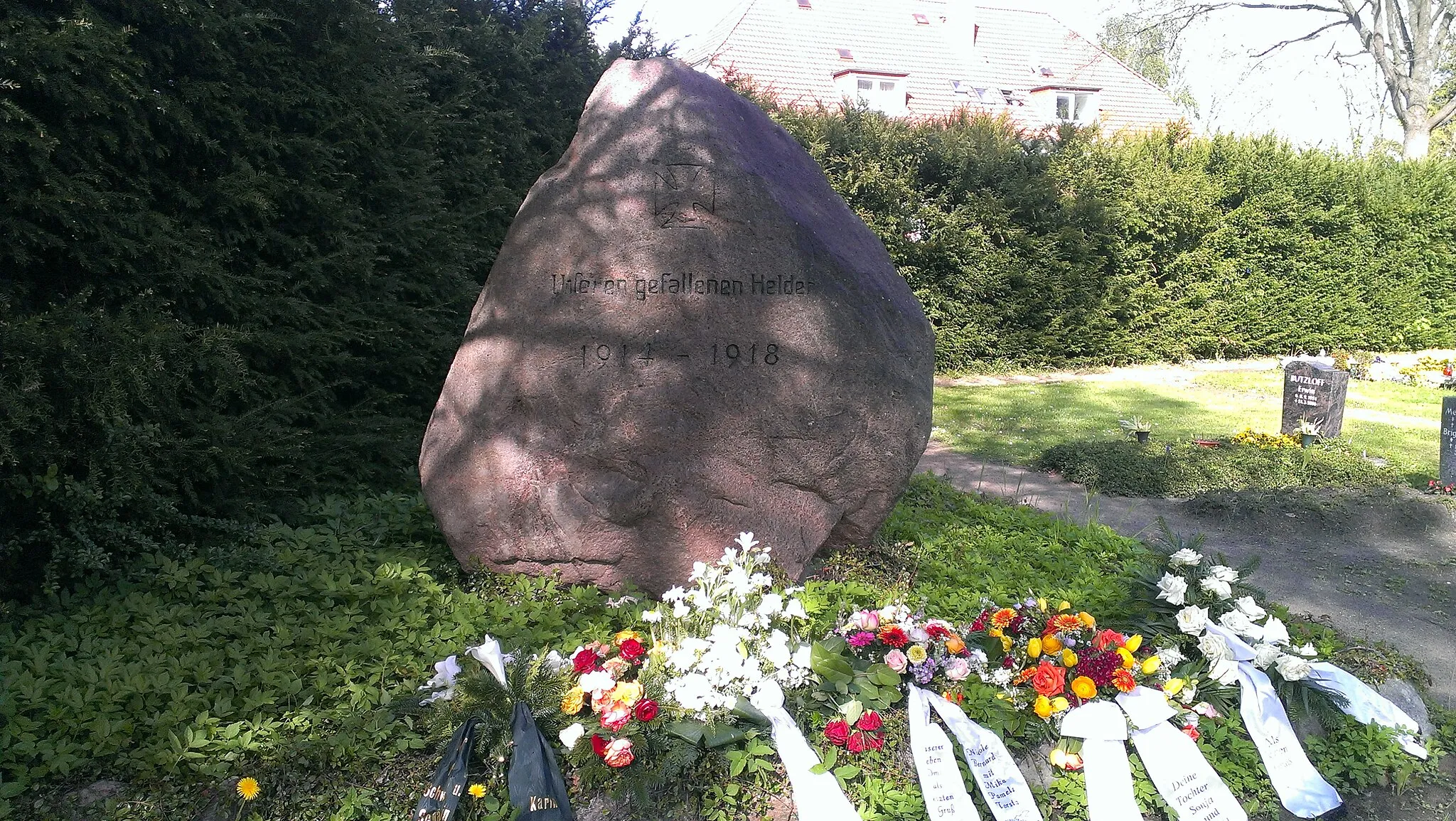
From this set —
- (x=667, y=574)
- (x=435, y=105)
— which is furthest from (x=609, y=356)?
(x=435, y=105)

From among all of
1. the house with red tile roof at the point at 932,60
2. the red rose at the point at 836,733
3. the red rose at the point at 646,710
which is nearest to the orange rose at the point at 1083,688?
the red rose at the point at 836,733

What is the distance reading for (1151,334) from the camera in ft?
42.8

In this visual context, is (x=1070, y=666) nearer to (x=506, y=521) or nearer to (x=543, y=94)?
(x=506, y=521)

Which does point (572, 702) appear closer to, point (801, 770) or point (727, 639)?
point (727, 639)

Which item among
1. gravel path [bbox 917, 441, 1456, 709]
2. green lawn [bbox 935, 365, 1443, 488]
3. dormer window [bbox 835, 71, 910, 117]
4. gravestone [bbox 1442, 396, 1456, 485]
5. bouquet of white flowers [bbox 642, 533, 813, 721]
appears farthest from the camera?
dormer window [bbox 835, 71, 910, 117]

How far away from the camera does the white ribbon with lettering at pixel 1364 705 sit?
10.3 ft

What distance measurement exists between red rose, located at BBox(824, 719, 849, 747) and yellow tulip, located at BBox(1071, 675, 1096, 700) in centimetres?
77

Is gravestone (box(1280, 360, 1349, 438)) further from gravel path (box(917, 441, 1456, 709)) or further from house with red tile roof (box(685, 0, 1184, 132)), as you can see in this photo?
house with red tile roof (box(685, 0, 1184, 132))

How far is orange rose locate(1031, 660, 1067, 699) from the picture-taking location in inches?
117

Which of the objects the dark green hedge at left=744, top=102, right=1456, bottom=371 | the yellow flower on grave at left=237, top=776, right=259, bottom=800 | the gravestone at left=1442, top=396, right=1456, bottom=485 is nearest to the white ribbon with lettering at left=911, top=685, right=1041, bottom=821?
the yellow flower on grave at left=237, top=776, right=259, bottom=800

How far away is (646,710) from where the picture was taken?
9.01ft

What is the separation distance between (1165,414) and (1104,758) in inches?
307

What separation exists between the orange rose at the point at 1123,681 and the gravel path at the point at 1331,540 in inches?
59.7

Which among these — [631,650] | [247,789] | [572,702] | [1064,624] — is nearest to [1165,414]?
[1064,624]
